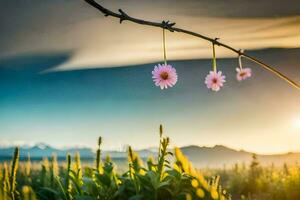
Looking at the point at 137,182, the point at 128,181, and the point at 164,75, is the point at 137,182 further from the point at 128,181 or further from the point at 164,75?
the point at 164,75

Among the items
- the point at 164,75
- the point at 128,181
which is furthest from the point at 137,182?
the point at 164,75

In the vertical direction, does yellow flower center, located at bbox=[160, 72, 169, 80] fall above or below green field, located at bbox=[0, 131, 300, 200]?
above

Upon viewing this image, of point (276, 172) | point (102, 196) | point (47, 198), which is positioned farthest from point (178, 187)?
point (276, 172)

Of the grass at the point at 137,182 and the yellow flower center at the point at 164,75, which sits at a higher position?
the yellow flower center at the point at 164,75

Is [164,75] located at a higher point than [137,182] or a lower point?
higher

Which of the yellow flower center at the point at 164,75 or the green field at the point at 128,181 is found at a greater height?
the yellow flower center at the point at 164,75

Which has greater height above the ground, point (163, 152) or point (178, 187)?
point (163, 152)

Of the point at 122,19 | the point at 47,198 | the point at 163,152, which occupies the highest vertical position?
the point at 122,19

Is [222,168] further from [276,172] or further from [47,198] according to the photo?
[47,198]

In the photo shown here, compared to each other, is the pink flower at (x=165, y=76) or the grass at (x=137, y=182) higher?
the pink flower at (x=165, y=76)

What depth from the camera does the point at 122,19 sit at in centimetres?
167

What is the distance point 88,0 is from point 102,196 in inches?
67.7

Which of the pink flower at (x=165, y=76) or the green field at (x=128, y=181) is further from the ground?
the pink flower at (x=165, y=76)

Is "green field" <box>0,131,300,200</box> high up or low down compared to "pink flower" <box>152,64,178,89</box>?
down
